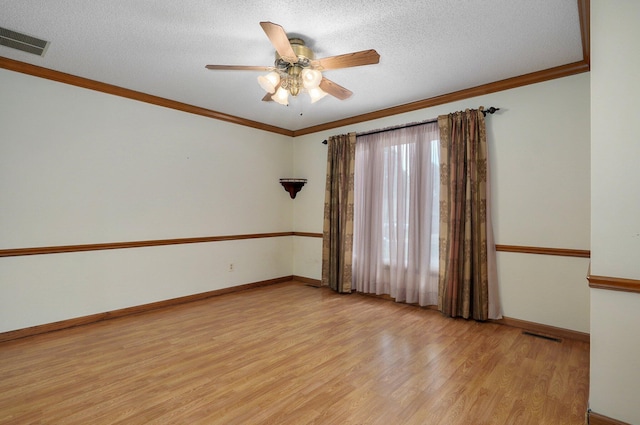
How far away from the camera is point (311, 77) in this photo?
2447mm

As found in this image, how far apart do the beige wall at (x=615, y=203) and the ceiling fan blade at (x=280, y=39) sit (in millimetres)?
1866

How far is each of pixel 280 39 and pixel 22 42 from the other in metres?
2.35

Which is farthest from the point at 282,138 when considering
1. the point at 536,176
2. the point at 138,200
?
the point at 536,176

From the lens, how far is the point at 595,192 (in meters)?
1.81

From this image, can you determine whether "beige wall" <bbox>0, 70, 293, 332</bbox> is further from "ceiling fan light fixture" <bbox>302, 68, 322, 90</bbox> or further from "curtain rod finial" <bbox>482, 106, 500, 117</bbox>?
"curtain rod finial" <bbox>482, 106, 500, 117</bbox>

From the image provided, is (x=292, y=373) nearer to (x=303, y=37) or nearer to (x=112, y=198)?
(x=303, y=37)

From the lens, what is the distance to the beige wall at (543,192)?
2.95 meters

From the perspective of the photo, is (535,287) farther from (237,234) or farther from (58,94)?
(58,94)

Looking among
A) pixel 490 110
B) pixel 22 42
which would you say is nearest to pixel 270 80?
pixel 22 42

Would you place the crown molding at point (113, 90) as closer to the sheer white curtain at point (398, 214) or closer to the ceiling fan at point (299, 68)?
the ceiling fan at point (299, 68)

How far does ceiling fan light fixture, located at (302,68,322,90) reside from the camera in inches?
96.0

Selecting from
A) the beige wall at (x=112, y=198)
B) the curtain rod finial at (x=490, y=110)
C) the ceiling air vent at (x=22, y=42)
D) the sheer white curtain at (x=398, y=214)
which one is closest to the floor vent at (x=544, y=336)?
the sheer white curtain at (x=398, y=214)

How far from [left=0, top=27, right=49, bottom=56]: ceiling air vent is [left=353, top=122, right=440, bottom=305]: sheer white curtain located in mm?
3635

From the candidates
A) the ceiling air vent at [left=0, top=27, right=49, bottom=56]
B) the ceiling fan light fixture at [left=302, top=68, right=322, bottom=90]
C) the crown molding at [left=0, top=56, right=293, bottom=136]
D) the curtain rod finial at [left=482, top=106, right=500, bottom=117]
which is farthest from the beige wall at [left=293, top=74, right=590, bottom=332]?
the ceiling air vent at [left=0, top=27, right=49, bottom=56]
